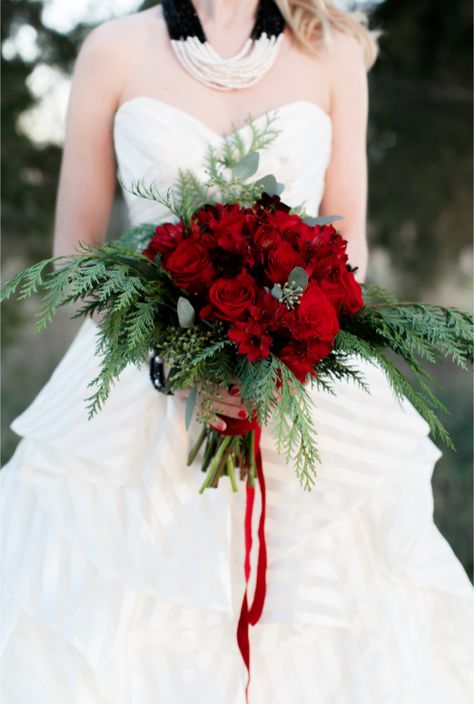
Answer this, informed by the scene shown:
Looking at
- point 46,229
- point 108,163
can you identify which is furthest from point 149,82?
point 46,229

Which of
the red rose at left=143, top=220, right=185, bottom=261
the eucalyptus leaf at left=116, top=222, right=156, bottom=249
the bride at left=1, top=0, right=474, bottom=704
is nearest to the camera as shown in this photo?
the red rose at left=143, top=220, right=185, bottom=261

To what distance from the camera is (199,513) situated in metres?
1.33

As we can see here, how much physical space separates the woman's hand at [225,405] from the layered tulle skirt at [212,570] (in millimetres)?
157

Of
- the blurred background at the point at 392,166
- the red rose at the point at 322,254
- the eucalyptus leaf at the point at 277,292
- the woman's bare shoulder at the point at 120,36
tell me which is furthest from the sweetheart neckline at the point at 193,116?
the blurred background at the point at 392,166

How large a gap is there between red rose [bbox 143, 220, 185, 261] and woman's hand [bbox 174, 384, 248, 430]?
0.25 meters

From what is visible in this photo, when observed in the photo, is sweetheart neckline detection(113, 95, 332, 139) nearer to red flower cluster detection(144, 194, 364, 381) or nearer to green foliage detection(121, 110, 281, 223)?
green foliage detection(121, 110, 281, 223)

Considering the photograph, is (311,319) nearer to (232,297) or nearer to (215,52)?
(232,297)

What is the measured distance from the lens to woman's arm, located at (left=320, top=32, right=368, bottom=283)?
1.63 meters

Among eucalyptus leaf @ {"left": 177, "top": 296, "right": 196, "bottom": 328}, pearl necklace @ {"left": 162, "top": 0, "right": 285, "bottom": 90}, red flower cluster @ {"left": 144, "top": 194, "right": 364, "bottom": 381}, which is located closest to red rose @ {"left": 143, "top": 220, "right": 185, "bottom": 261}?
red flower cluster @ {"left": 144, "top": 194, "right": 364, "bottom": 381}

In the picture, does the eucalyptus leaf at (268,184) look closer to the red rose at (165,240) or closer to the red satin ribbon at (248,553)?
the red rose at (165,240)

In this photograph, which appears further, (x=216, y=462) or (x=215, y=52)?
(x=215, y=52)

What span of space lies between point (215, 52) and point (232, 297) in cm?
82

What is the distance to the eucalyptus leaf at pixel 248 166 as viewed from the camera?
4.38 feet

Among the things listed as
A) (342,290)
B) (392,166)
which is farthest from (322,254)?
(392,166)
